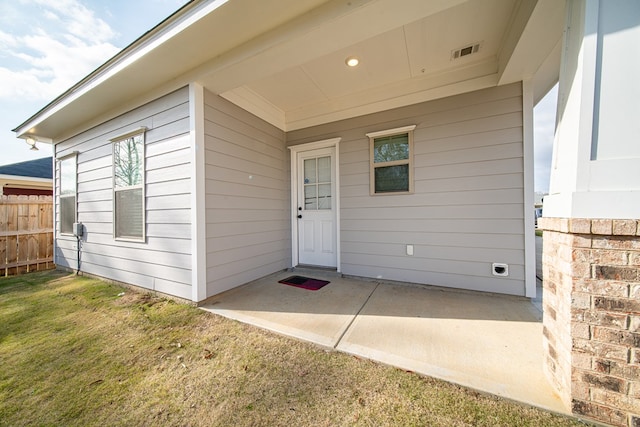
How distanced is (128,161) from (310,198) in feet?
9.36

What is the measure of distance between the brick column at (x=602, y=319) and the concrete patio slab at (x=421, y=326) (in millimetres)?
186

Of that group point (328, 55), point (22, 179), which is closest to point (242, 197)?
point (328, 55)

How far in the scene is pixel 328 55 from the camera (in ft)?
8.79

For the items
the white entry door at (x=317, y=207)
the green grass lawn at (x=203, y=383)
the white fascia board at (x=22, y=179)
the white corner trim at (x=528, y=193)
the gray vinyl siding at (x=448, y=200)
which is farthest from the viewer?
the white fascia board at (x=22, y=179)

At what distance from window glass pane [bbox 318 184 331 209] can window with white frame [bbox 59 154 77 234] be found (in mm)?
4527

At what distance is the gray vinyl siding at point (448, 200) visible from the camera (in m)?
2.78

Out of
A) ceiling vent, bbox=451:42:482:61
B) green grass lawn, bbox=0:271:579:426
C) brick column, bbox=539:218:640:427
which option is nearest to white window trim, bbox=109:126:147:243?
green grass lawn, bbox=0:271:579:426


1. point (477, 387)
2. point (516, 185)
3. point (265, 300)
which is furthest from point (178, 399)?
point (516, 185)

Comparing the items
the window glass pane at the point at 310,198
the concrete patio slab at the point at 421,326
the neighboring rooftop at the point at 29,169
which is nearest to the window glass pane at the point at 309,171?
the window glass pane at the point at 310,198

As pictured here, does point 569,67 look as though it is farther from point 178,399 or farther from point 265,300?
point 265,300

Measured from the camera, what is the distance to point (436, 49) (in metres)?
2.60

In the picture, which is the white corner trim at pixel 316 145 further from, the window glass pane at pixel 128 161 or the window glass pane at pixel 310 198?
the window glass pane at pixel 128 161

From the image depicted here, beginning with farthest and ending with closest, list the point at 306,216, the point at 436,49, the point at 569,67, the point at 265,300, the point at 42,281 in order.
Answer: the point at 306,216
the point at 42,281
the point at 265,300
the point at 436,49
the point at 569,67

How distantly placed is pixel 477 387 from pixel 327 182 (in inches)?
126
